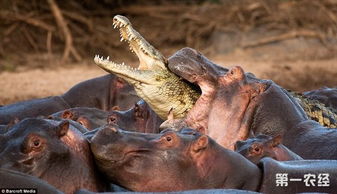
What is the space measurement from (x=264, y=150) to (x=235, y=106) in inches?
38.0

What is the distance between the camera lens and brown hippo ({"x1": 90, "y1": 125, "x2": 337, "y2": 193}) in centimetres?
430

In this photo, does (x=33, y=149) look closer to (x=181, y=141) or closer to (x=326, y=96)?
(x=181, y=141)

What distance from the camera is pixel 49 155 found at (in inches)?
166

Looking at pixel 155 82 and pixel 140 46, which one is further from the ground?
pixel 140 46

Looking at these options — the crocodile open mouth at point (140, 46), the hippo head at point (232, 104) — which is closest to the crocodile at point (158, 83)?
the crocodile open mouth at point (140, 46)

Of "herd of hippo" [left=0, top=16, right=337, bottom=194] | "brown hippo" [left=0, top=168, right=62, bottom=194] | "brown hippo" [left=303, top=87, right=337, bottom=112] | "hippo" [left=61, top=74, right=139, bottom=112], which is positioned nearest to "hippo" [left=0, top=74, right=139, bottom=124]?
"hippo" [left=61, top=74, right=139, bottom=112]

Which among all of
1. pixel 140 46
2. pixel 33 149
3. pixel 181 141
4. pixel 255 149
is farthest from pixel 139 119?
pixel 33 149

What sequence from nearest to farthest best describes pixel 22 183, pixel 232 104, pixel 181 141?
pixel 22 183 → pixel 181 141 → pixel 232 104

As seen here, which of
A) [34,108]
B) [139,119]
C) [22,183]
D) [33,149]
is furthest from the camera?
[34,108]

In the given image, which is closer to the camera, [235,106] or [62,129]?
[62,129]

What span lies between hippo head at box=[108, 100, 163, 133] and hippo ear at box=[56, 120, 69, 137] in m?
1.89

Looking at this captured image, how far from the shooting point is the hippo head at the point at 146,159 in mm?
4281

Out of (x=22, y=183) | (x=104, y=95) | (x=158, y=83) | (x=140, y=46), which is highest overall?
(x=140, y=46)

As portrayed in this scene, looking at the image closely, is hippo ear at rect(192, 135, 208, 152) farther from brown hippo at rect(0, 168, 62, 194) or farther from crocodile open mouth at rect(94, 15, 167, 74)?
crocodile open mouth at rect(94, 15, 167, 74)
